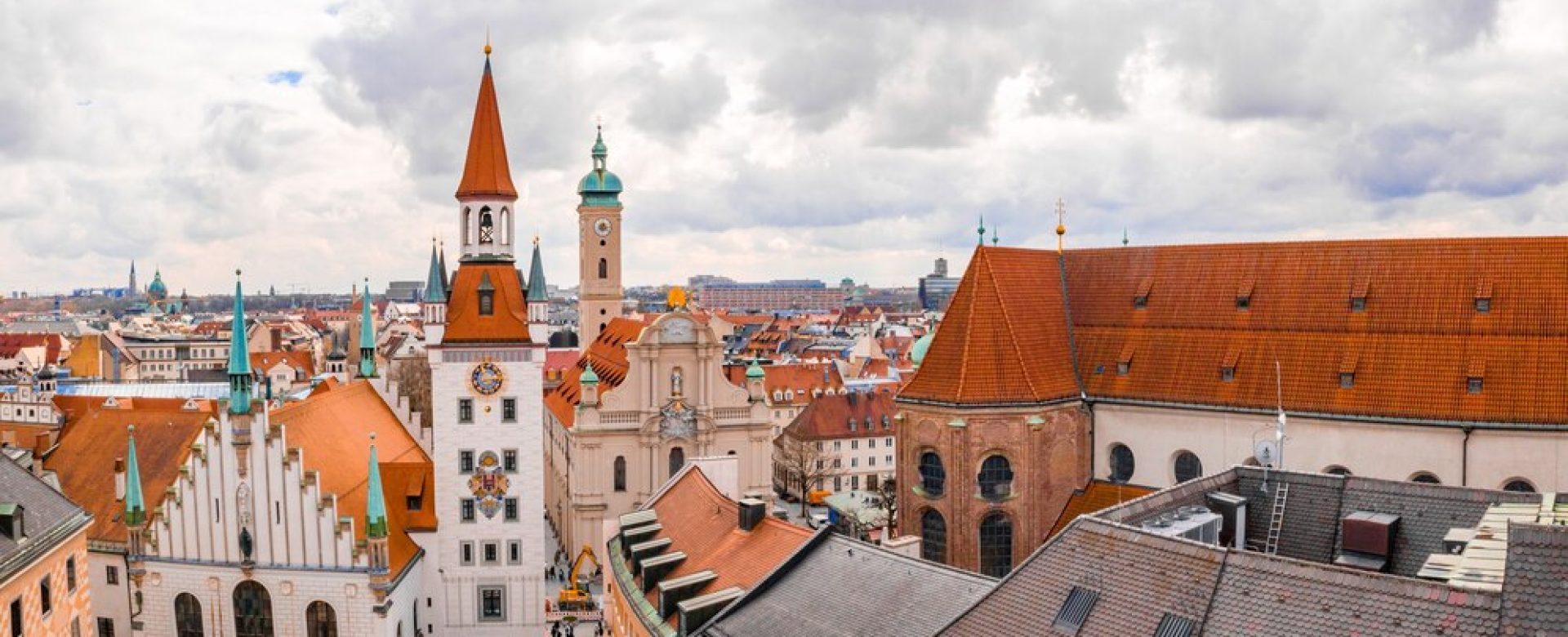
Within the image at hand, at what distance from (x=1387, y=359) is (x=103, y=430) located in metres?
57.4

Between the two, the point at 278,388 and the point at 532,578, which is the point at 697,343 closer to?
the point at 532,578

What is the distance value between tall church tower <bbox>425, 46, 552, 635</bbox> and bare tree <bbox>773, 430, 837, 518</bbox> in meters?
40.2

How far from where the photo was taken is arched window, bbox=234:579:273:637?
4425 centimetres

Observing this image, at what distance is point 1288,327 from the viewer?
4322 cm

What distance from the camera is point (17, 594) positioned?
31266 millimetres

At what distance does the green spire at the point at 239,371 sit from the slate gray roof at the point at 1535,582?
41.3 meters

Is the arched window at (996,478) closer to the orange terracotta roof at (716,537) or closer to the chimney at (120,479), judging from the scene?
the orange terracotta roof at (716,537)

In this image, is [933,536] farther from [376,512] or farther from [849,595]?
[376,512]

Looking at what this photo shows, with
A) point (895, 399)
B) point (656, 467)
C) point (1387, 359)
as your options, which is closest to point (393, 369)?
point (656, 467)

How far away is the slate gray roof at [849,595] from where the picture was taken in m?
26.7

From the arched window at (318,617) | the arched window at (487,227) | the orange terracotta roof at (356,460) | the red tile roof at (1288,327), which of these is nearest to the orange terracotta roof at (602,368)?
the orange terracotta roof at (356,460)

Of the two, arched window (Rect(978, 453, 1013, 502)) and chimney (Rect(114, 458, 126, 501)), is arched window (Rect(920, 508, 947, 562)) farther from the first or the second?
chimney (Rect(114, 458, 126, 501))

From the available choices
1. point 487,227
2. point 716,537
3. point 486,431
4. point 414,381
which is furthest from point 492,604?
point 414,381

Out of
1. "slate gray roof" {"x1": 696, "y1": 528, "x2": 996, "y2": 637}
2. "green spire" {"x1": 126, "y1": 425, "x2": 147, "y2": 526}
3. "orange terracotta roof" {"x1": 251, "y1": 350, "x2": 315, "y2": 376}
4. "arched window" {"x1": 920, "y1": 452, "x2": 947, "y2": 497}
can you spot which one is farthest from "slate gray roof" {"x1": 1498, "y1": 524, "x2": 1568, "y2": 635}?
"orange terracotta roof" {"x1": 251, "y1": 350, "x2": 315, "y2": 376}
